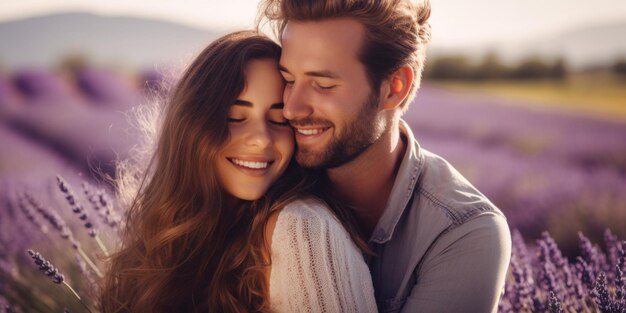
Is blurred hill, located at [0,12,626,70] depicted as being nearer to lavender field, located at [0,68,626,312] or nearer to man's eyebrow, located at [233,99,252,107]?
lavender field, located at [0,68,626,312]

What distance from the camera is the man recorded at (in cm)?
230

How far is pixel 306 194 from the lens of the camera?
242 centimetres

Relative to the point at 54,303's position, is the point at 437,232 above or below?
above

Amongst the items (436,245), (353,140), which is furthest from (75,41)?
(436,245)

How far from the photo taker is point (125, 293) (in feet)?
8.82

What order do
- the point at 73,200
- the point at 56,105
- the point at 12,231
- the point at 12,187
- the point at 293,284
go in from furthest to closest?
1. the point at 56,105
2. the point at 12,187
3. the point at 12,231
4. the point at 73,200
5. the point at 293,284

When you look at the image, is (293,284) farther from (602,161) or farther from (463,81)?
(463,81)

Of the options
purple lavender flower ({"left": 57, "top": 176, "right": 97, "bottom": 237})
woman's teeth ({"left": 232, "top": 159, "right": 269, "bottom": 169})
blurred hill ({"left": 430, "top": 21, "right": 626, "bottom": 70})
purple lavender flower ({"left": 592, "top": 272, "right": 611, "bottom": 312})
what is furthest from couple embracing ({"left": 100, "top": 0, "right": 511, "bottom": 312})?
blurred hill ({"left": 430, "top": 21, "right": 626, "bottom": 70})

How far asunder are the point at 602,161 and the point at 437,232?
15.9 feet

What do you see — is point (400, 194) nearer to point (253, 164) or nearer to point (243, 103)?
point (253, 164)

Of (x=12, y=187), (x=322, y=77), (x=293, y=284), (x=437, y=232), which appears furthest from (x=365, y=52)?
(x=12, y=187)

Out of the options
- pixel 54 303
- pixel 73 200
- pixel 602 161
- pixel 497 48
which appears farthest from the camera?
pixel 497 48

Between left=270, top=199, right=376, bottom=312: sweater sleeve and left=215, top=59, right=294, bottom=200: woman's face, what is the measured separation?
0.97ft

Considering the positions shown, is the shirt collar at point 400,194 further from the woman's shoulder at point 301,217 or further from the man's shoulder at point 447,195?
the woman's shoulder at point 301,217
